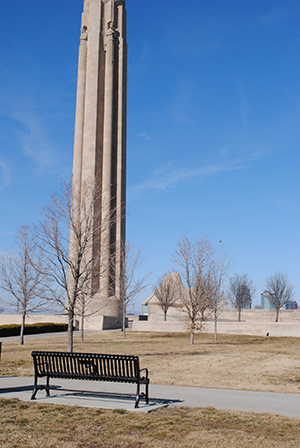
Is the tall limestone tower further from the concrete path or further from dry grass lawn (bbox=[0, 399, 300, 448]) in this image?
dry grass lawn (bbox=[0, 399, 300, 448])

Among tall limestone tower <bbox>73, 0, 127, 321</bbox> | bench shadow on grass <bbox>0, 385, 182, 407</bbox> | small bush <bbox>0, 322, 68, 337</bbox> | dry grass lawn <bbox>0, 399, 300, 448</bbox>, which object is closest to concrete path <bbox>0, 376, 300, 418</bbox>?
bench shadow on grass <bbox>0, 385, 182, 407</bbox>

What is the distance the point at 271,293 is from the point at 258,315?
5100 mm

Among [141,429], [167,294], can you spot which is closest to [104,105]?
[167,294]

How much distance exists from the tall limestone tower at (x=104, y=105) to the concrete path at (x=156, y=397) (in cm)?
3279

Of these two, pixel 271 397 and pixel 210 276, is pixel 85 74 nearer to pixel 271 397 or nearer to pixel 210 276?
pixel 210 276

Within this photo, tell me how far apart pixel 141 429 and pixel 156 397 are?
2275 mm

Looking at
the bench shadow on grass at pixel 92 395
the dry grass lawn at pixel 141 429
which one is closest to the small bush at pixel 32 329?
A: the bench shadow on grass at pixel 92 395

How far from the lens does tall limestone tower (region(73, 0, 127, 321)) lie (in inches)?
1727

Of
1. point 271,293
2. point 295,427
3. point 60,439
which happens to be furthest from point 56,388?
point 271,293

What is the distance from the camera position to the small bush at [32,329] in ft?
94.5

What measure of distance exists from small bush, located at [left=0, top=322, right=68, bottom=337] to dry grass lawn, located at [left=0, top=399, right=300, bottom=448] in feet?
76.8

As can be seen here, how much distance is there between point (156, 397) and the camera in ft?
26.5

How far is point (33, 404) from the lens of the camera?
740 centimetres

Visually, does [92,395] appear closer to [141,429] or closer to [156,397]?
[156,397]
